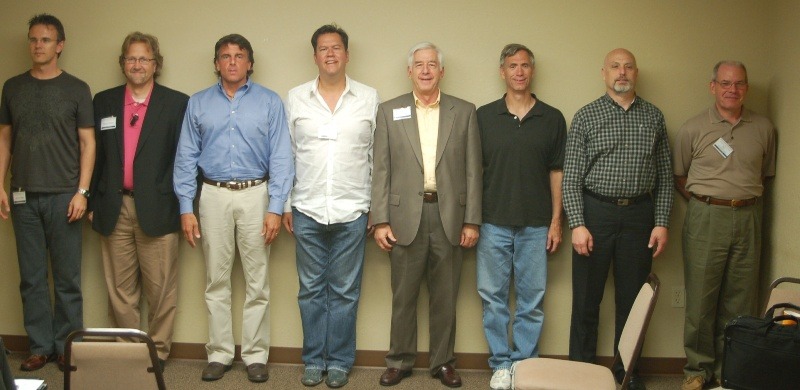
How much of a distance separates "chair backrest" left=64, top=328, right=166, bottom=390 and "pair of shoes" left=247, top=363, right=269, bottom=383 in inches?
74.3

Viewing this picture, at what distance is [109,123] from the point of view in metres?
4.40

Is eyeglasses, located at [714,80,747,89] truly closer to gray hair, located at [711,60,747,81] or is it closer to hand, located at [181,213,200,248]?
gray hair, located at [711,60,747,81]

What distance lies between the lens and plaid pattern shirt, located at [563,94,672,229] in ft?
13.5

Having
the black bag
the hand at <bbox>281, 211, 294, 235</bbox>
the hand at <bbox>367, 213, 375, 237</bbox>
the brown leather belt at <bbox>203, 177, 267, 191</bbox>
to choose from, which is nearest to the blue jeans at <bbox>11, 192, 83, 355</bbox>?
the brown leather belt at <bbox>203, 177, 267, 191</bbox>

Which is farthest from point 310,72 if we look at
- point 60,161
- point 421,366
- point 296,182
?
point 421,366

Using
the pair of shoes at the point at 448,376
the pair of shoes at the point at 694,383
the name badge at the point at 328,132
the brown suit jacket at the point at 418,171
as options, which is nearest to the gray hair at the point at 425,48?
the brown suit jacket at the point at 418,171

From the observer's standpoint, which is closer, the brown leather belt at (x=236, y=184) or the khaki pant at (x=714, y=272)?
the khaki pant at (x=714, y=272)

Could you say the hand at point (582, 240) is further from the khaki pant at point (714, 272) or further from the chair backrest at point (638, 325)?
the chair backrest at point (638, 325)

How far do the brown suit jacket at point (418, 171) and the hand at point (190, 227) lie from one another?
106 cm

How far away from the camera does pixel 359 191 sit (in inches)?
168

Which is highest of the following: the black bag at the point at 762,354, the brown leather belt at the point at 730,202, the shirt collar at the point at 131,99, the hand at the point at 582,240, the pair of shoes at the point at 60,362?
the shirt collar at the point at 131,99

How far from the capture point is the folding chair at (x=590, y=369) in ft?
9.71

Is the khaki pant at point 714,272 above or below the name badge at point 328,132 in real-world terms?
below

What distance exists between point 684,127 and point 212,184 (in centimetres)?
274
